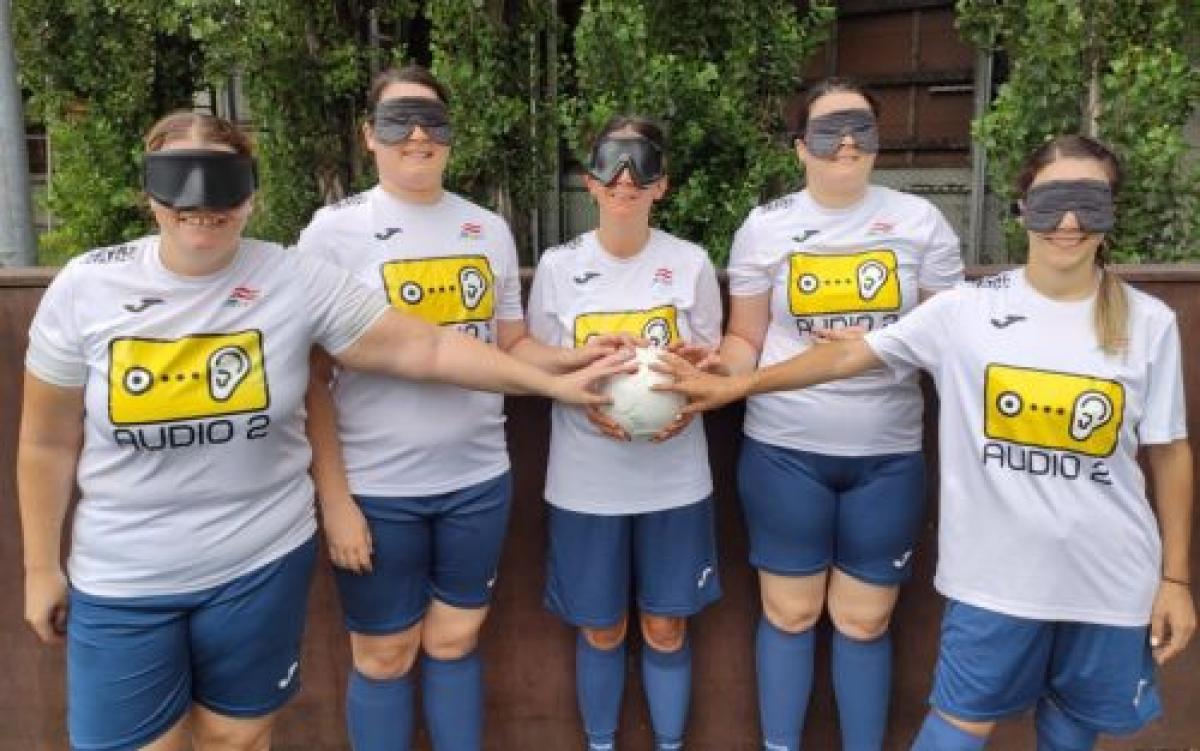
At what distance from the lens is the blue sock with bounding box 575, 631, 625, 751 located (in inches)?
125

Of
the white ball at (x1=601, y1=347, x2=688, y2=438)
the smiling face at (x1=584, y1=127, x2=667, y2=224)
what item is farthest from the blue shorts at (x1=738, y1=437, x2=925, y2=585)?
the smiling face at (x1=584, y1=127, x2=667, y2=224)

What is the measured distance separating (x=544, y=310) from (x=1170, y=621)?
5.86 ft

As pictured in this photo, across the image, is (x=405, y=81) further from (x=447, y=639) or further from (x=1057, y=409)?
(x=1057, y=409)

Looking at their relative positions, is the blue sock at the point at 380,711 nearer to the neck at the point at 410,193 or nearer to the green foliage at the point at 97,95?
the neck at the point at 410,193

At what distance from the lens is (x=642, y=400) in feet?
8.79

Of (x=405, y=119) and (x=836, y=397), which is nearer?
(x=405, y=119)

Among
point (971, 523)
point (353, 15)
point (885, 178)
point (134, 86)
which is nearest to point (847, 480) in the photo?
point (971, 523)

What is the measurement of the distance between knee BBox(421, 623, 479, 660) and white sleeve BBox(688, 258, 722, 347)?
106 centimetres

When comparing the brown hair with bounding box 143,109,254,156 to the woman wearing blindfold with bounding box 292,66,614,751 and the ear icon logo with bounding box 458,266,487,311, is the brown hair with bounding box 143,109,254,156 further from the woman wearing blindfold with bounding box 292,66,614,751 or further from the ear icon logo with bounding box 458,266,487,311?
the ear icon logo with bounding box 458,266,487,311

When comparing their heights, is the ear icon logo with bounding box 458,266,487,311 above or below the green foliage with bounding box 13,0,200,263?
below

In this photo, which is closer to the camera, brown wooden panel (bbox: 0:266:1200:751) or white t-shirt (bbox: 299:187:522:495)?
white t-shirt (bbox: 299:187:522:495)

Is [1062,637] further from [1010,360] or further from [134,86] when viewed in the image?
[134,86]

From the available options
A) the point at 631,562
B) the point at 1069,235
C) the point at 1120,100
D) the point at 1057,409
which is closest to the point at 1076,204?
the point at 1069,235

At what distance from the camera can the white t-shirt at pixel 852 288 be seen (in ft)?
9.50
